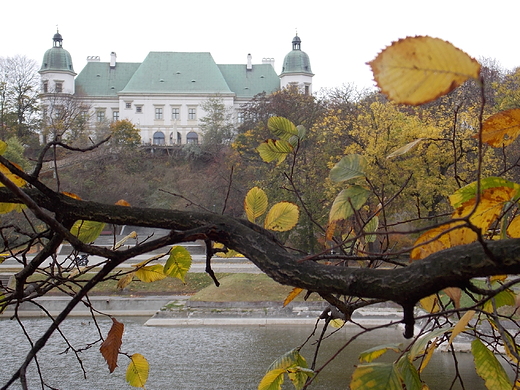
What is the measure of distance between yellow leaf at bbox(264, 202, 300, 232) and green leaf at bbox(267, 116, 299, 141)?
0.41 ft

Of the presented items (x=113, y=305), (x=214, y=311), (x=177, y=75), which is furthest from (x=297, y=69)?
(x=214, y=311)

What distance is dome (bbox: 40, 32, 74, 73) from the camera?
150 feet

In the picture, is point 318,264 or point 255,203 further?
point 255,203

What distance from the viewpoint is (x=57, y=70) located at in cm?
4547

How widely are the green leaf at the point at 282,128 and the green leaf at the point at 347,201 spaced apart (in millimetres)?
193

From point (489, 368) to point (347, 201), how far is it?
31cm

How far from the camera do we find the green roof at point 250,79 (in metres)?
48.6

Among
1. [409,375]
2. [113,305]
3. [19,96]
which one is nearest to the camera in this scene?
[409,375]

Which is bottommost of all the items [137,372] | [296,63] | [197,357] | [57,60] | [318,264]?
[197,357]

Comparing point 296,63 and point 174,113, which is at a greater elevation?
point 296,63

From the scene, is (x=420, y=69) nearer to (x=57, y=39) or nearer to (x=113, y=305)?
(x=113, y=305)

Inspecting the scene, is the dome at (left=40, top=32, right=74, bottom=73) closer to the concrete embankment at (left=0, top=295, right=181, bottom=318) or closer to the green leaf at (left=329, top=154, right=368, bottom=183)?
the concrete embankment at (left=0, top=295, right=181, bottom=318)

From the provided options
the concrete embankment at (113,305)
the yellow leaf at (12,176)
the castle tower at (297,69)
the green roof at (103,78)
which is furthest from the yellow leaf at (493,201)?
the green roof at (103,78)

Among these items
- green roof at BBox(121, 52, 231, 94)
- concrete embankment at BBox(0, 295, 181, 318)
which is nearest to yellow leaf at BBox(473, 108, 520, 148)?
concrete embankment at BBox(0, 295, 181, 318)
